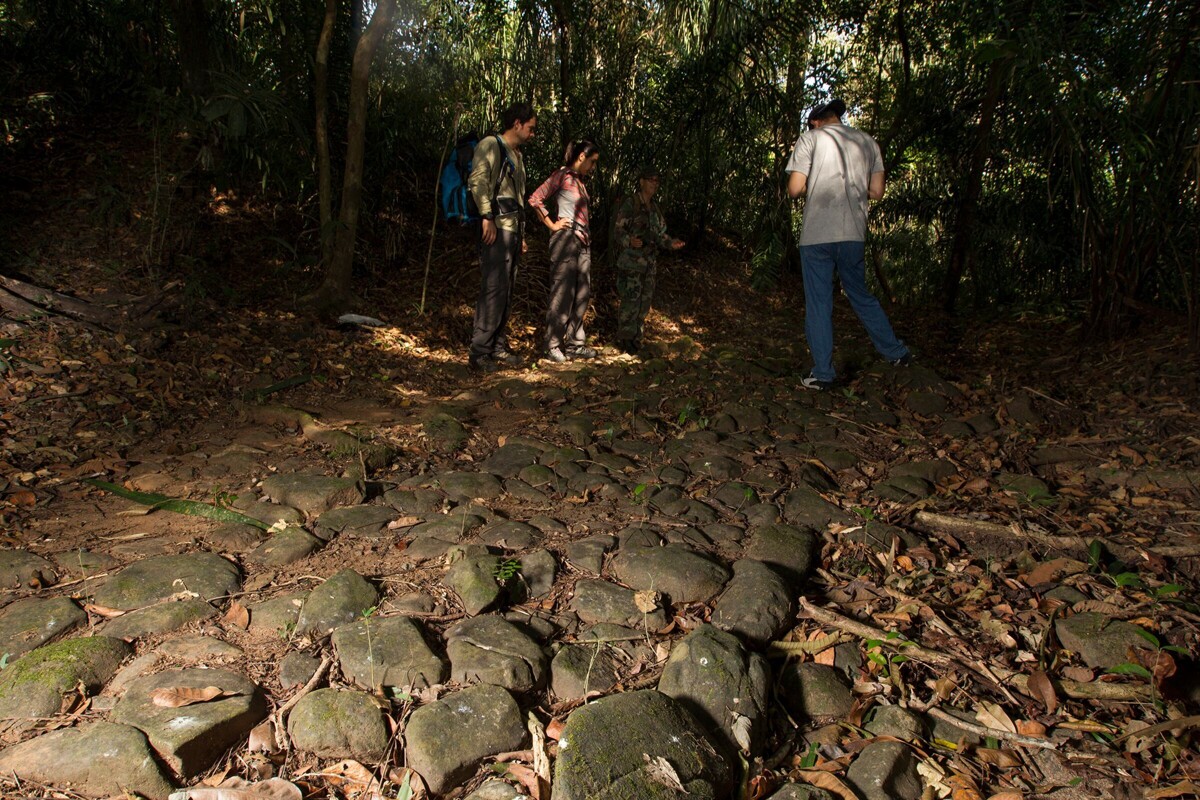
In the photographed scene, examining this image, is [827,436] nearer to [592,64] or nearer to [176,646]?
[176,646]

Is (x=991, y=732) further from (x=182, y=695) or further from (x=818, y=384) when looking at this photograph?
(x=818, y=384)

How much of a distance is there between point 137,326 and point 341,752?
418 cm

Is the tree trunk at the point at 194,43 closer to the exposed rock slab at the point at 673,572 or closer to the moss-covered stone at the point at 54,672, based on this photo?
the moss-covered stone at the point at 54,672

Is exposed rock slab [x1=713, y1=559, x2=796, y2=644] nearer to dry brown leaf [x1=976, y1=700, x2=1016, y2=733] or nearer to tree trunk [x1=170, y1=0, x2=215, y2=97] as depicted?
dry brown leaf [x1=976, y1=700, x2=1016, y2=733]

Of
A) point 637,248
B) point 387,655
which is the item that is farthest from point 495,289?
point 387,655

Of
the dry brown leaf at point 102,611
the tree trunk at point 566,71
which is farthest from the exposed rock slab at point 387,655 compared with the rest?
the tree trunk at point 566,71

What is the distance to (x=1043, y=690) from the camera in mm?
2406

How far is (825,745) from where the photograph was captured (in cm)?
225

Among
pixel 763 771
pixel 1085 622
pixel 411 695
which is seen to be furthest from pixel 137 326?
pixel 1085 622

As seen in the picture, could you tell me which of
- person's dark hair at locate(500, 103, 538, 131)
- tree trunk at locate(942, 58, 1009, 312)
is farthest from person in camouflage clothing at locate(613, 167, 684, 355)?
tree trunk at locate(942, 58, 1009, 312)

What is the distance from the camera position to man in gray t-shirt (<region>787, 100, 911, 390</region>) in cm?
484

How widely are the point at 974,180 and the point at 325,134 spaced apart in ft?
18.9

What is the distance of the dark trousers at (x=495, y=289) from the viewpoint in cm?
545

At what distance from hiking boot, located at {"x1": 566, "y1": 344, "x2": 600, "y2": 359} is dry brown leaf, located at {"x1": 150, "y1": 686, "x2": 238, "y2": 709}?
4.33 meters
